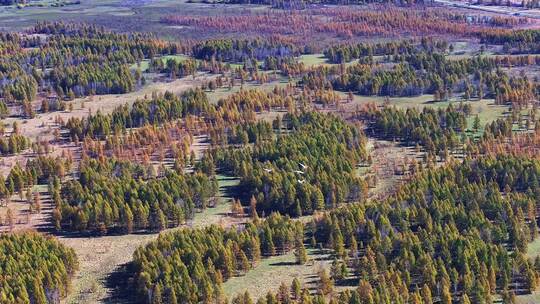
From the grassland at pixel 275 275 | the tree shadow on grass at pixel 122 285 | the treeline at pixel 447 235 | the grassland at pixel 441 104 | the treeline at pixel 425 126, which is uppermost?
the treeline at pixel 447 235

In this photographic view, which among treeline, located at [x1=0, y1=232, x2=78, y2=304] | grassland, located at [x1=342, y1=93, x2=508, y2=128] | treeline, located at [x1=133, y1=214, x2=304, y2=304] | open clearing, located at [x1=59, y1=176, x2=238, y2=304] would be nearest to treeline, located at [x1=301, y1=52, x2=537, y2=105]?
grassland, located at [x1=342, y1=93, x2=508, y2=128]

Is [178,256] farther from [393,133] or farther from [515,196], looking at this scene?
[393,133]

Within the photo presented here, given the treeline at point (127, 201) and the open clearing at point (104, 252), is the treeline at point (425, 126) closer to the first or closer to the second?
the open clearing at point (104, 252)

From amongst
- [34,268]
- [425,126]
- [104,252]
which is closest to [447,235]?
[104,252]

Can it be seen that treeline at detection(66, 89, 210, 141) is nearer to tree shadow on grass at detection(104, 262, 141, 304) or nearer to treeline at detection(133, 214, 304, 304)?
treeline at detection(133, 214, 304, 304)

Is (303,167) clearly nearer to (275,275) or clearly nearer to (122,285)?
(275,275)

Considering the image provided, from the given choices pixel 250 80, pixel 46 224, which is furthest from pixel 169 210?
pixel 250 80

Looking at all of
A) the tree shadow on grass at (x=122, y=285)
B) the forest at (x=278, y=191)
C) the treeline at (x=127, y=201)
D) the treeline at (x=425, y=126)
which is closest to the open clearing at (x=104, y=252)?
the forest at (x=278, y=191)
